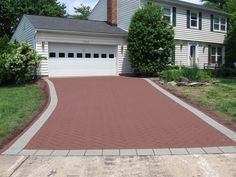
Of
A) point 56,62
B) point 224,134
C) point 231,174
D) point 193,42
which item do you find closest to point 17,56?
point 56,62

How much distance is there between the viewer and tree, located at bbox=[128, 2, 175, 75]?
23.8 metres

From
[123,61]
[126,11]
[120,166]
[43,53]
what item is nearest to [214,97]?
[120,166]

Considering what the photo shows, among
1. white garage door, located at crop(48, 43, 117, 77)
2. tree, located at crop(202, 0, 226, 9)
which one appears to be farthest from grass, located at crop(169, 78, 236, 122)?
tree, located at crop(202, 0, 226, 9)

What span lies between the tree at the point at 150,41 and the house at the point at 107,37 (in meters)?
1.61

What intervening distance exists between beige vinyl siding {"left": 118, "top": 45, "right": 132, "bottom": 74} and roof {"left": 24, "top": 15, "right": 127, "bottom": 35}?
111cm

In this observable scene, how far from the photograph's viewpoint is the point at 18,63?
61.1 feet

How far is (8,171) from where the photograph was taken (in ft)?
19.5

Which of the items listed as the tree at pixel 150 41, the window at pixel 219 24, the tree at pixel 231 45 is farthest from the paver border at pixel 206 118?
the tree at pixel 231 45

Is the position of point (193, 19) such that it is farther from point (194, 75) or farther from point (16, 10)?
point (16, 10)

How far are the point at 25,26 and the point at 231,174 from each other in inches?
837

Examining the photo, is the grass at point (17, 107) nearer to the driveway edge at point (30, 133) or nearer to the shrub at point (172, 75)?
the driveway edge at point (30, 133)

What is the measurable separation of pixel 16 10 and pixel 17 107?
101 ft

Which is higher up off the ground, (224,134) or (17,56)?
(17,56)

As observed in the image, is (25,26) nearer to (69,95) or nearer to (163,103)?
(69,95)
